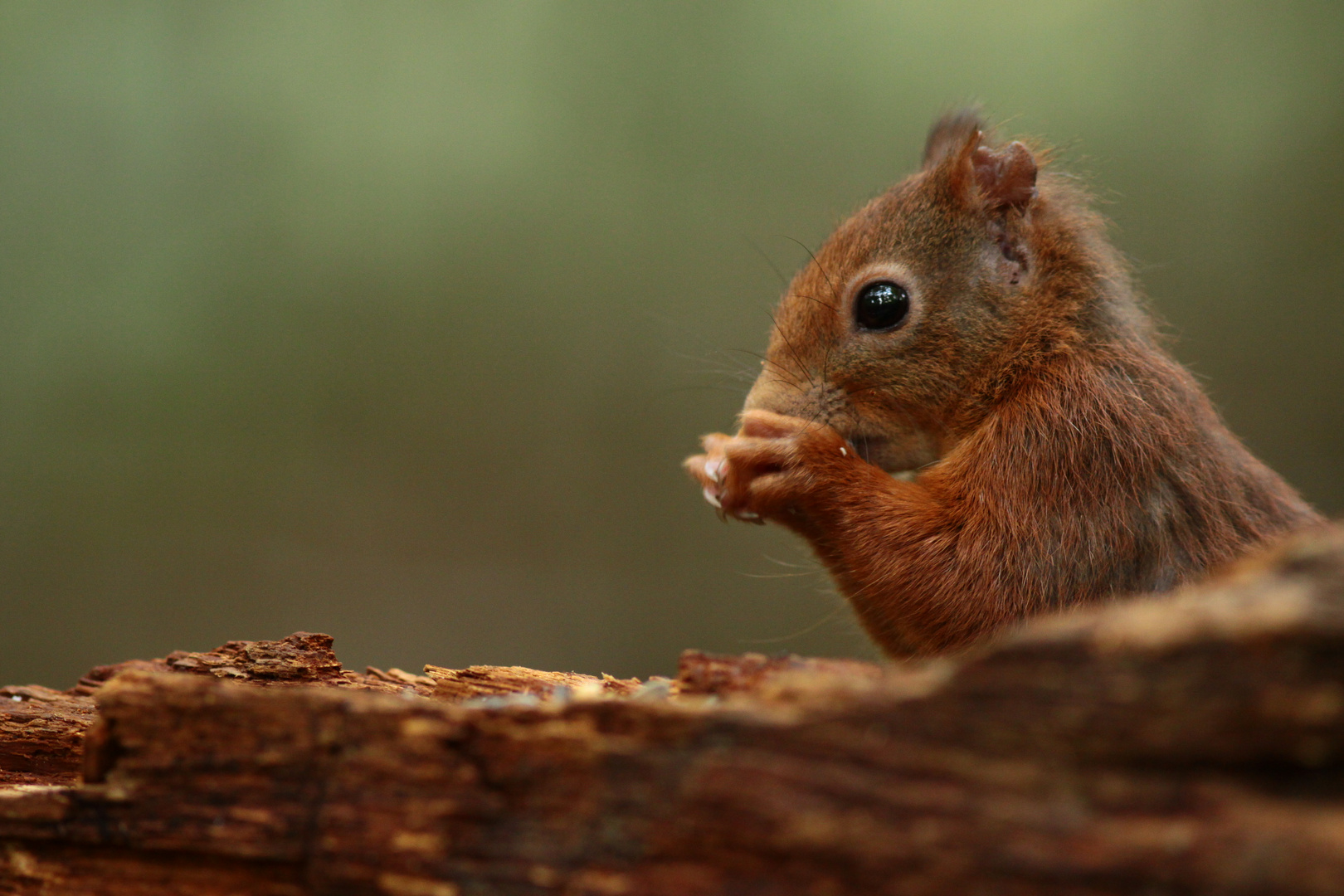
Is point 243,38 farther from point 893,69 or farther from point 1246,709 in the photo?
point 1246,709

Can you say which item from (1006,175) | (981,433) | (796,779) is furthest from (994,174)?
(796,779)

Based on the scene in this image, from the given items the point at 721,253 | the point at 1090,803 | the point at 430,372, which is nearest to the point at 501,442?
the point at 430,372

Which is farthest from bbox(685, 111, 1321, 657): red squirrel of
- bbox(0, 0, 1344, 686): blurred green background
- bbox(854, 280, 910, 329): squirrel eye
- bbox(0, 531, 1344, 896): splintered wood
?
bbox(0, 0, 1344, 686): blurred green background

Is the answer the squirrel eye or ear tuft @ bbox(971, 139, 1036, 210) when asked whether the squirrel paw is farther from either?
ear tuft @ bbox(971, 139, 1036, 210)

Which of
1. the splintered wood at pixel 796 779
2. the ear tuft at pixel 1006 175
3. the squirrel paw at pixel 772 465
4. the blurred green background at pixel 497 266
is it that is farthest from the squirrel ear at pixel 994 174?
the blurred green background at pixel 497 266

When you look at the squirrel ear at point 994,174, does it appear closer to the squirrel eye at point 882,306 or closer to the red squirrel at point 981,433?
the red squirrel at point 981,433
